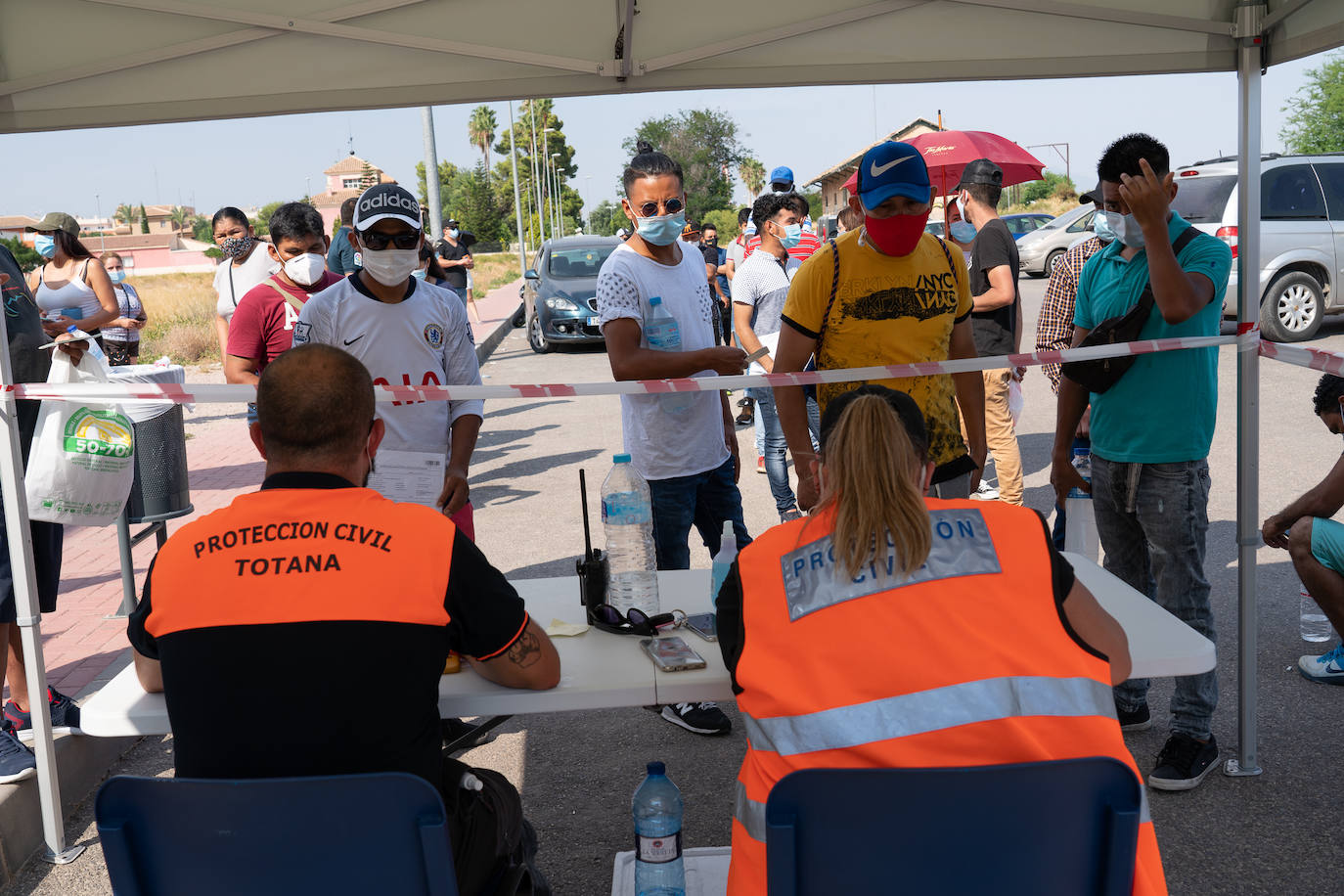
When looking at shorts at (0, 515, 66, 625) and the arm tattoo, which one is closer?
the arm tattoo

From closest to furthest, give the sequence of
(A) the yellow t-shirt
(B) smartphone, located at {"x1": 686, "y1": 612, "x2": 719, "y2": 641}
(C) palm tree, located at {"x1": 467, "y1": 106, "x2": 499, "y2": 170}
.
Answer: (B) smartphone, located at {"x1": 686, "y1": 612, "x2": 719, "y2": 641} → (A) the yellow t-shirt → (C) palm tree, located at {"x1": 467, "y1": 106, "x2": 499, "y2": 170}

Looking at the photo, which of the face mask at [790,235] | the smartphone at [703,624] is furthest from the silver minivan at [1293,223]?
the smartphone at [703,624]

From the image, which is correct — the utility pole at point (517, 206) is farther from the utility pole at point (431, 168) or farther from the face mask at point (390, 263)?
the face mask at point (390, 263)

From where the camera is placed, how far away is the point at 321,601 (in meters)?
1.83

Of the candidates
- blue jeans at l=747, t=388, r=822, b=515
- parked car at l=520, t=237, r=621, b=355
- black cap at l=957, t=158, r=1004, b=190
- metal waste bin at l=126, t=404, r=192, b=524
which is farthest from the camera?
parked car at l=520, t=237, r=621, b=355

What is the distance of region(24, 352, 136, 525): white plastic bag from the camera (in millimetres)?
3557

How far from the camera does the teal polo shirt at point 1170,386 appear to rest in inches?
132

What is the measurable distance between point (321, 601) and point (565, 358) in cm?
1418

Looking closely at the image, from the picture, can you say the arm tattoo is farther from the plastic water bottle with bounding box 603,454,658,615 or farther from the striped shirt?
the striped shirt

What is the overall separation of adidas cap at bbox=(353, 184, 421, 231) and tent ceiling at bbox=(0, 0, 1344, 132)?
32 cm

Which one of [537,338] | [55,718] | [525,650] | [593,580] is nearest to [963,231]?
[593,580]

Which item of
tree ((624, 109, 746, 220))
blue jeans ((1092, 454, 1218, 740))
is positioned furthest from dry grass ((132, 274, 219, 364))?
tree ((624, 109, 746, 220))

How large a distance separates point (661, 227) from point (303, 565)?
2238 millimetres

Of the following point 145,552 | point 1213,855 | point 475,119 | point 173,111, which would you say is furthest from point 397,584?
point 475,119
